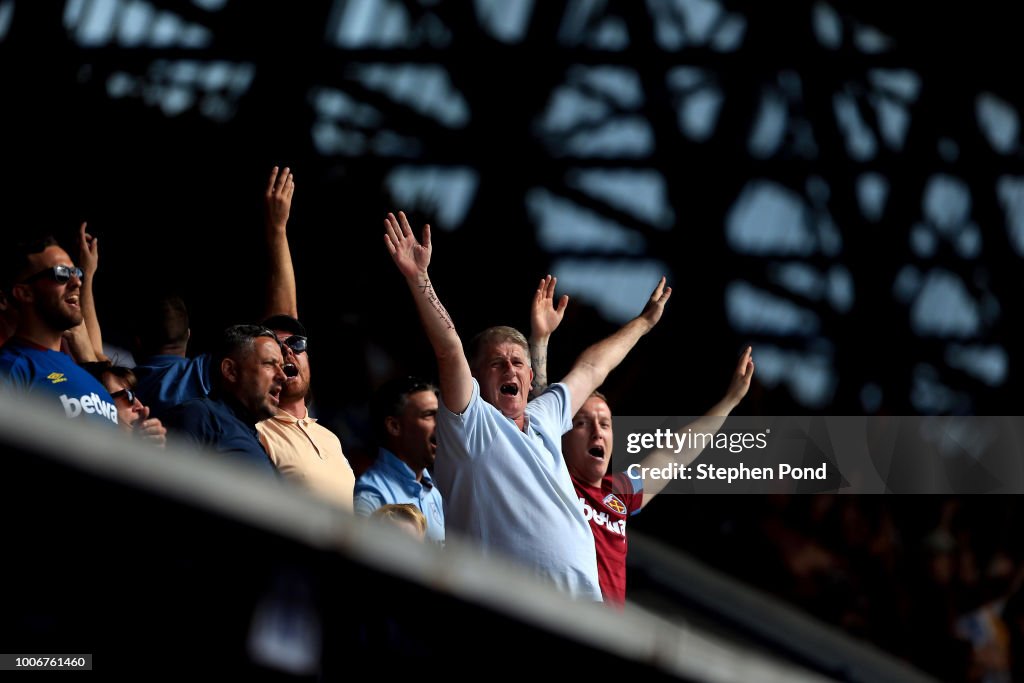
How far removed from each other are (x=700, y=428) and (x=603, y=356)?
2.16ft

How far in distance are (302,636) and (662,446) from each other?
4.13m

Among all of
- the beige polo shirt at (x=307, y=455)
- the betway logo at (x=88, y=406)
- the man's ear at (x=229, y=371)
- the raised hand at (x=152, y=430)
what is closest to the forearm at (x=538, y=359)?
the beige polo shirt at (x=307, y=455)

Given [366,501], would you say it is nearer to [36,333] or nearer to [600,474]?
[600,474]

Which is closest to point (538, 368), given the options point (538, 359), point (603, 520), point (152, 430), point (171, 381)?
point (538, 359)

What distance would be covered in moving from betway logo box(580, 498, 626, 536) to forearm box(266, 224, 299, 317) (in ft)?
3.82

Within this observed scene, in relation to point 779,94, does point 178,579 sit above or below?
below

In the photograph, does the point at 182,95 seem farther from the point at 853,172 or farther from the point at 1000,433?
the point at 1000,433

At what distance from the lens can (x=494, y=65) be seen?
9867 mm

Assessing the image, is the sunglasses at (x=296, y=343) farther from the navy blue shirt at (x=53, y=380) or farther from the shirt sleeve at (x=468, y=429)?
the navy blue shirt at (x=53, y=380)

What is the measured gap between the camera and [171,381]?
4.55 metres

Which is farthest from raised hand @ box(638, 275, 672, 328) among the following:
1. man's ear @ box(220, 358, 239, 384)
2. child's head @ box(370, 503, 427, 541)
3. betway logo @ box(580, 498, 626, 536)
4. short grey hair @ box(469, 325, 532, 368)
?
man's ear @ box(220, 358, 239, 384)

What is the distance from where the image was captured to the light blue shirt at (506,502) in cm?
409

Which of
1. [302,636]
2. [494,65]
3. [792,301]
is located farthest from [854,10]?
[302,636]

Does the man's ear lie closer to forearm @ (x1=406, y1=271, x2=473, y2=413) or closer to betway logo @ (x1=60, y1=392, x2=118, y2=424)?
betway logo @ (x1=60, y1=392, x2=118, y2=424)
